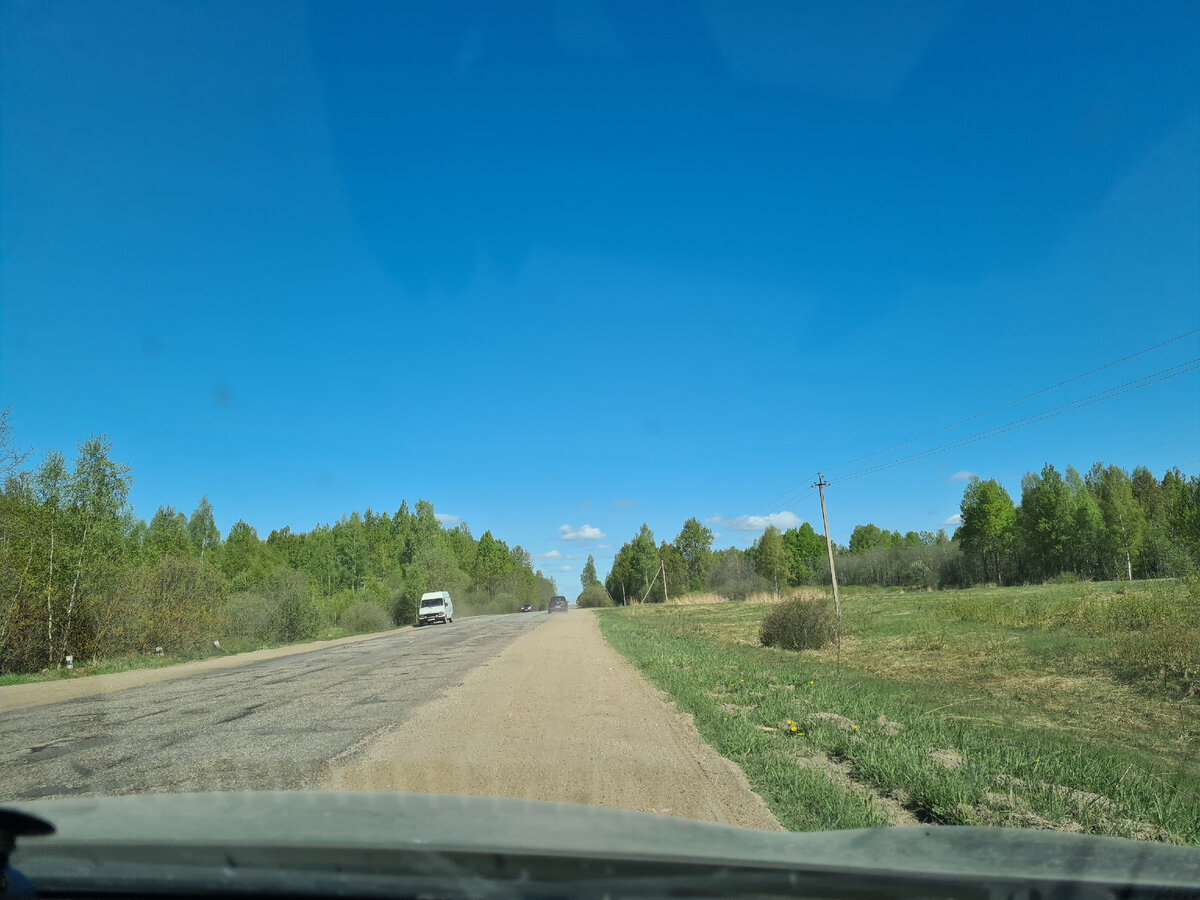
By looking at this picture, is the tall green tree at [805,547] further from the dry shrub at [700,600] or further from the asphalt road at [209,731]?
the asphalt road at [209,731]

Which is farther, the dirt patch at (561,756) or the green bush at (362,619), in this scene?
the green bush at (362,619)

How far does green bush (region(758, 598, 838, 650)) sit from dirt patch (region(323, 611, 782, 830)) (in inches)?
486

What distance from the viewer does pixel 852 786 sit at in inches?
235

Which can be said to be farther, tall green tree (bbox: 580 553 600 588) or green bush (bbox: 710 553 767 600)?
tall green tree (bbox: 580 553 600 588)

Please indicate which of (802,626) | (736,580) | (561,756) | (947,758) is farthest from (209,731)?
(736,580)

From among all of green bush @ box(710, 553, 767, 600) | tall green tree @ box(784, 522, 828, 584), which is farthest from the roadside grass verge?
tall green tree @ box(784, 522, 828, 584)

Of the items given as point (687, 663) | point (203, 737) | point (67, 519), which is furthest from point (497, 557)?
point (203, 737)

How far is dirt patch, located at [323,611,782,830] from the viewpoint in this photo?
5.60 metres

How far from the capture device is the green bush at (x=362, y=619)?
49.0 m

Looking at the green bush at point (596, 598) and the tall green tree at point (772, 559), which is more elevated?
the tall green tree at point (772, 559)

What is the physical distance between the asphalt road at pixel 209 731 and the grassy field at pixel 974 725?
4.35 m

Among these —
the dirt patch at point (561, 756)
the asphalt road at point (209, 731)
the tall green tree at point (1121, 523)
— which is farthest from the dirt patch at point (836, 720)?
the tall green tree at point (1121, 523)

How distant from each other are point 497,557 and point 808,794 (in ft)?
364

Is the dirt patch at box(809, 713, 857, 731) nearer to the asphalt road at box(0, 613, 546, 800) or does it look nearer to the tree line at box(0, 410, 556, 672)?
the asphalt road at box(0, 613, 546, 800)
